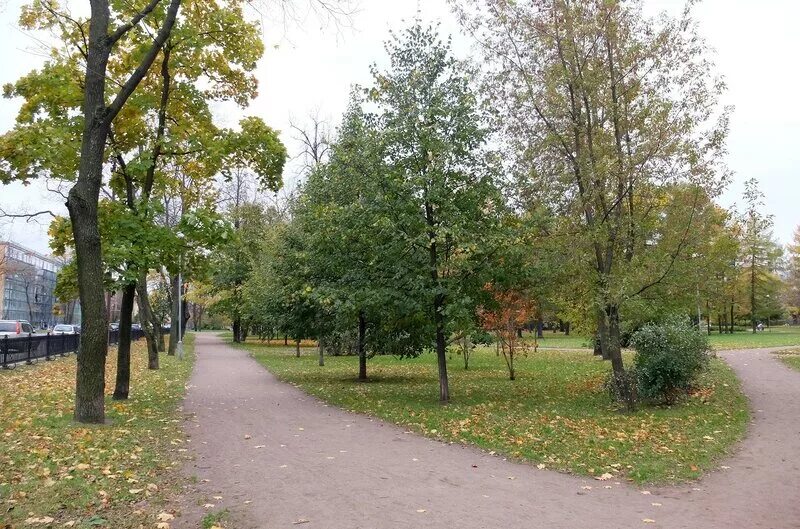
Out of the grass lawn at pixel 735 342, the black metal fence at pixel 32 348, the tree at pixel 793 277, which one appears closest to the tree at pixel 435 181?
the black metal fence at pixel 32 348

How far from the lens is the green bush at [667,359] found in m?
12.9

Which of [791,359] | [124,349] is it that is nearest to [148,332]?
[124,349]

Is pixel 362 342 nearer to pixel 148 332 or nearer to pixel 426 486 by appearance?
pixel 148 332

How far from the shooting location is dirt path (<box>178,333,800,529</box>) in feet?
18.0

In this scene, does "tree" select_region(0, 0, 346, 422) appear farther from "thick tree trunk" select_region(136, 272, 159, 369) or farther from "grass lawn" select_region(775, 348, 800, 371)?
"grass lawn" select_region(775, 348, 800, 371)

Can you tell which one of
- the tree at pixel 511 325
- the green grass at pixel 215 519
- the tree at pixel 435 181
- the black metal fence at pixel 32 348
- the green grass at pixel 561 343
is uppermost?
the tree at pixel 435 181

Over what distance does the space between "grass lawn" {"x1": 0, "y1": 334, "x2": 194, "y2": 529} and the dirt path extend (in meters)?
0.45

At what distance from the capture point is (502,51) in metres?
13.4

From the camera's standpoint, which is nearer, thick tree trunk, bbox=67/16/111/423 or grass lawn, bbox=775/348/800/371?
thick tree trunk, bbox=67/16/111/423

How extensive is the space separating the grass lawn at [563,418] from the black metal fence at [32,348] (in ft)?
28.8

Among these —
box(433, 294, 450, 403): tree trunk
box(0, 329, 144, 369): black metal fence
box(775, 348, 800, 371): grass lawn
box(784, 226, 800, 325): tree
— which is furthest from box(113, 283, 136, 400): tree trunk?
box(784, 226, 800, 325): tree

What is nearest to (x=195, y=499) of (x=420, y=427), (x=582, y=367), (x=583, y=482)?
(x=583, y=482)

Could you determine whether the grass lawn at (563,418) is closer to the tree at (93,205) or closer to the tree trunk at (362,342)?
the tree trunk at (362,342)

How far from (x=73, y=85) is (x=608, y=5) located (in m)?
10.3
